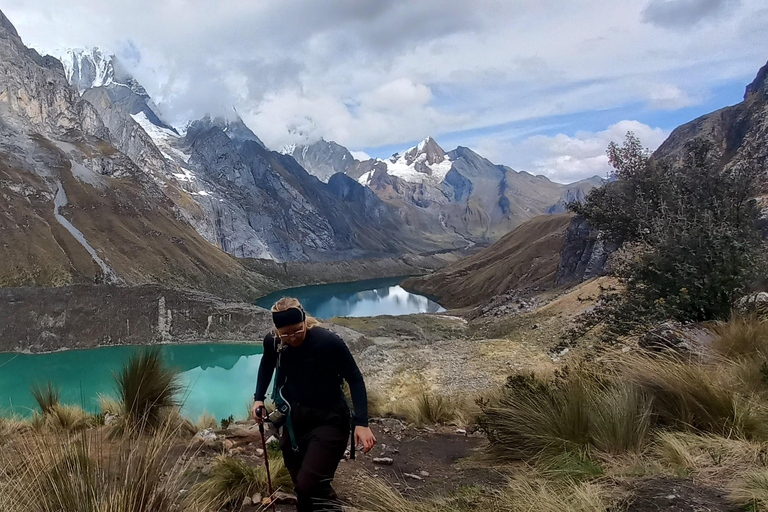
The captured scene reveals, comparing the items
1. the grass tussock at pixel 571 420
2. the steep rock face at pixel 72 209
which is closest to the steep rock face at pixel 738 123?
the grass tussock at pixel 571 420

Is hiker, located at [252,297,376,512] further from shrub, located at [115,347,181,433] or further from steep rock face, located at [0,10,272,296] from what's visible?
steep rock face, located at [0,10,272,296]

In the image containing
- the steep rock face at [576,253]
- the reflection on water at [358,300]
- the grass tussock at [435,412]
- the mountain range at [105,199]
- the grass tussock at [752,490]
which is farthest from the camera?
the reflection on water at [358,300]

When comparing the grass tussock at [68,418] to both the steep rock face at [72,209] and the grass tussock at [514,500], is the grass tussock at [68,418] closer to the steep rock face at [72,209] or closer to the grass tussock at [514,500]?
the grass tussock at [514,500]

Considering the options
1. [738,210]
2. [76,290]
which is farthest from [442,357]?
[76,290]

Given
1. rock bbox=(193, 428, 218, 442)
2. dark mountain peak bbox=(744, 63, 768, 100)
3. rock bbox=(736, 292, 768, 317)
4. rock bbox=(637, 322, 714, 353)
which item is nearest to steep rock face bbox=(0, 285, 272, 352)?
rock bbox=(193, 428, 218, 442)

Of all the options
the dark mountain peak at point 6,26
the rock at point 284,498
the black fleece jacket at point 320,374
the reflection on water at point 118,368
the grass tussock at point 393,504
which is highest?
the dark mountain peak at point 6,26

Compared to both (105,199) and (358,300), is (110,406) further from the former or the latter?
(105,199)
